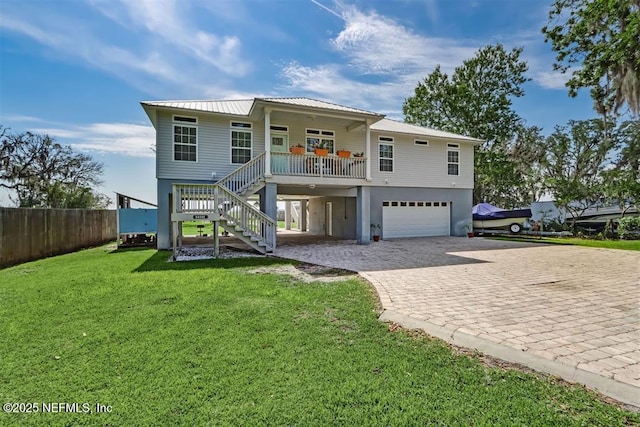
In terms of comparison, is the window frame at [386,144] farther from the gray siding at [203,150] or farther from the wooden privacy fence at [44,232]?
the wooden privacy fence at [44,232]

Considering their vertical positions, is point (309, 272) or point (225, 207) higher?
point (225, 207)

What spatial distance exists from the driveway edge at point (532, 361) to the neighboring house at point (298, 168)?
283 inches

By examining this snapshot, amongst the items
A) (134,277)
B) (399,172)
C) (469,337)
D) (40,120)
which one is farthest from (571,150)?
(40,120)

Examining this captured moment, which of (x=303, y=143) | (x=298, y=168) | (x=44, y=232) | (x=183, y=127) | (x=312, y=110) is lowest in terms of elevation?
(x=44, y=232)

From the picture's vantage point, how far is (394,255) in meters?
10.1

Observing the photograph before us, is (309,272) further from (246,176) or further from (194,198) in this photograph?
(246,176)

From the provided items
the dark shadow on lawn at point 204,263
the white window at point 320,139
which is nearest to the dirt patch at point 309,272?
the dark shadow on lawn at point 204,263

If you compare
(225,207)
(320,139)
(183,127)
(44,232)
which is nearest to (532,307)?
(225,207)

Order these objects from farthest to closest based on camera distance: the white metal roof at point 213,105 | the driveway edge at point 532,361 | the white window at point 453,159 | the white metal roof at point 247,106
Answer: the white window at point 453,159 → the white metal roof at point 213,105 → the white metal roof at point 247,106 → the driveway edge at point 532,361

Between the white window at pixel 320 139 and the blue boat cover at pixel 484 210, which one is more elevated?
the white window at pixel 320 139

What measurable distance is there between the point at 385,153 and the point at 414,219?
3677 mm

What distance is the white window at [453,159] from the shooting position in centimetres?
1692

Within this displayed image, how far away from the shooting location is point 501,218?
1891 centimetres

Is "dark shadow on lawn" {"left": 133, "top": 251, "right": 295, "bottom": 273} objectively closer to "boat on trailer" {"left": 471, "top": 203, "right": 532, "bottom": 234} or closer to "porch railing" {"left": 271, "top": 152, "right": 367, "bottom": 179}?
"porch railing" {"left": 271, "top": 152, "right": 367, "bottom": 179}
